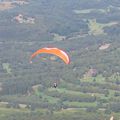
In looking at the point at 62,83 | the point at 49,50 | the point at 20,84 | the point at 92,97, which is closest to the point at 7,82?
the point at 20,84

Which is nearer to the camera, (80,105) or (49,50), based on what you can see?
(49,50)

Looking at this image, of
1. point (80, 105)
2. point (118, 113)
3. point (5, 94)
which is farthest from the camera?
point (5, 94)

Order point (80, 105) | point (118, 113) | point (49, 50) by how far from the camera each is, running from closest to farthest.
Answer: point (49, 50), point (118, 113), point (80, 105)

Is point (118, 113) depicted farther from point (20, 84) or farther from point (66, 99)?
point (20, 84)

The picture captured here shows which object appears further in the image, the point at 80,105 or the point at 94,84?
the point at 94,84

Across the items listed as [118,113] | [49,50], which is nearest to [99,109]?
[118,113]

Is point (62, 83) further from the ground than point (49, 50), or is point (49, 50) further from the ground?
point (62, 83)

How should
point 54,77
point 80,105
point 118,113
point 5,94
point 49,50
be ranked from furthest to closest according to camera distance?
point 54,77
point 5,94
point 80,105
point 118,113
point 49,50

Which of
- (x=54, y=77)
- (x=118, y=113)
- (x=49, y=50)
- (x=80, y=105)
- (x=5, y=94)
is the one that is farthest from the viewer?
(x=54, y=77)

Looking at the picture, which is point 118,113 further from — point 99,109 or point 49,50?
point 49,50
